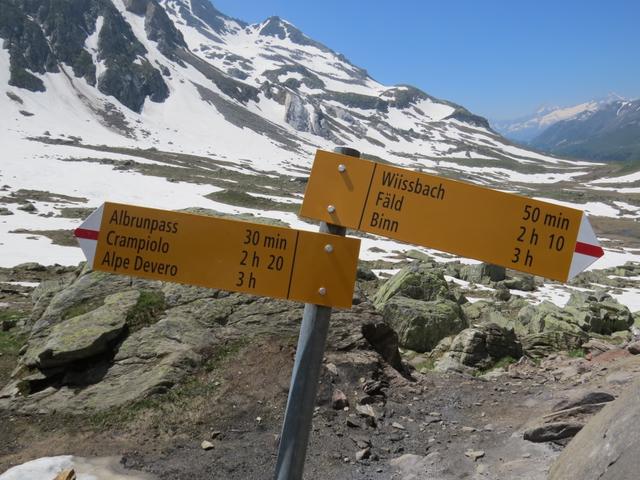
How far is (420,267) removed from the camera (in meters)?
18.8

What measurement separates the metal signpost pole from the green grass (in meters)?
7.35

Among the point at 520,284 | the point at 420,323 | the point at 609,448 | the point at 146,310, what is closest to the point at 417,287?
the point at 420,323

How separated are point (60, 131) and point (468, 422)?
12588 centimetres

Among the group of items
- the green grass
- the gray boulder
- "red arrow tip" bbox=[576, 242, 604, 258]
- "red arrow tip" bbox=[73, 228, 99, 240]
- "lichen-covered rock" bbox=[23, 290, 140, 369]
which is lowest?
"lichen-covered rock" bbox=[23, 290, 140, 369]

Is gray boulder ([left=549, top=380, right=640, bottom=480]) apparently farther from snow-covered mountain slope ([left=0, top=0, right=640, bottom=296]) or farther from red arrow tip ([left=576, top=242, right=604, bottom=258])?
snow-covered mountain slope ([left=0, top=0, right=640, bottom=296])

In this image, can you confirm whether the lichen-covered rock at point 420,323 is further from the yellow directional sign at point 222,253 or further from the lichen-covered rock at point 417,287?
the yellow directional sign at point 222,253

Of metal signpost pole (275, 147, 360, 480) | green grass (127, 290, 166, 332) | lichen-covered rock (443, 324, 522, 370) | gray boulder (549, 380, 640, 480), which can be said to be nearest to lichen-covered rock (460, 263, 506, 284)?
lichen-covered rock (443, 324, 522, 370)

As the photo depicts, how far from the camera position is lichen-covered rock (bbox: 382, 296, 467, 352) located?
13.7 meters

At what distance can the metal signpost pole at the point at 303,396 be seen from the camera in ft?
11.1

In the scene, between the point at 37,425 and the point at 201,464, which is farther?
the point at 37,425

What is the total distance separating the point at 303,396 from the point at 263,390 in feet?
17.3

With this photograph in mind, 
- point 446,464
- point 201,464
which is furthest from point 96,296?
point 446,464

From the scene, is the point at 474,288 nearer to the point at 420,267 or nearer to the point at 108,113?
the point at 420,267

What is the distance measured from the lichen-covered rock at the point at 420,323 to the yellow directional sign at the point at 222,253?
35.7ft
